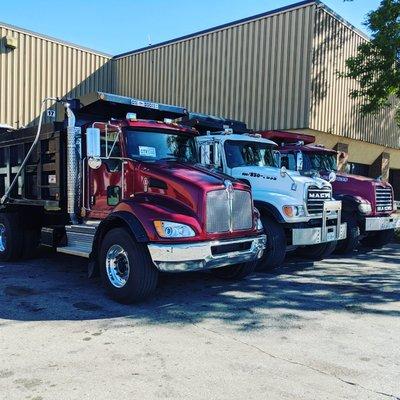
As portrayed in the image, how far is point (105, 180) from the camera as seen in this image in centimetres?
738

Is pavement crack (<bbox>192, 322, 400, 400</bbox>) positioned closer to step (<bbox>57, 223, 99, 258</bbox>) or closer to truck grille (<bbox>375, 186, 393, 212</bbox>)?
step (<bbox>57, 223, 99, 258</bbox>)

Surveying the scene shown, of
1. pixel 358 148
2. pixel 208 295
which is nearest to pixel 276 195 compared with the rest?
pixel 208 295

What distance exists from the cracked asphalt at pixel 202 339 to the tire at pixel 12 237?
2.76ft

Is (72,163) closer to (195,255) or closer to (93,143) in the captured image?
(93,143)

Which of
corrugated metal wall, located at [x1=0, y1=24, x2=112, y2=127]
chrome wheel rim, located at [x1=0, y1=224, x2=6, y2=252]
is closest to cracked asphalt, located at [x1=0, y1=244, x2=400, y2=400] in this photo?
chrome wheel rim, located at [x1=0, y1=224, x2=6, y2=252]

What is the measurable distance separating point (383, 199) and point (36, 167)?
26.1 feet

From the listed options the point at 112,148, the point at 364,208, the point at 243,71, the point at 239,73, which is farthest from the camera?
the point at 239,73

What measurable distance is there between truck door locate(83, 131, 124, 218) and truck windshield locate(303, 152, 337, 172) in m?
5.49

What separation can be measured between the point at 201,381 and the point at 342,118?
16263 mm

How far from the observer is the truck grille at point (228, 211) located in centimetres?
636

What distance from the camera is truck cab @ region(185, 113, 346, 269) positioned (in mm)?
8430

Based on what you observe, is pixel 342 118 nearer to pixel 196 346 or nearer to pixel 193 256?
pixel 193 256

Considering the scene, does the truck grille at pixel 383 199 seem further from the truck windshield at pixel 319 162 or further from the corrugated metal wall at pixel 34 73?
the corrugated metal wall at pixel 34 73

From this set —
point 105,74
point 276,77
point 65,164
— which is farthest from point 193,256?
Answer: point 105,74
